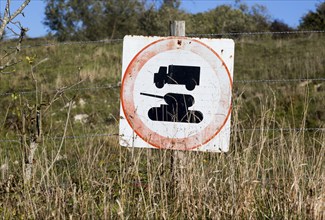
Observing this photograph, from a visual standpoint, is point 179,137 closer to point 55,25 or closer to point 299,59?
point 299,59

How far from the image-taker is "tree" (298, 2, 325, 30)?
2532 centimetres

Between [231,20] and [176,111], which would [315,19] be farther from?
[176,111]

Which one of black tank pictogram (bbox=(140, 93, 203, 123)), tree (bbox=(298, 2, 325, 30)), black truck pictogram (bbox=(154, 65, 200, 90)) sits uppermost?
tree (bbox=(298, 2, 325, 30))

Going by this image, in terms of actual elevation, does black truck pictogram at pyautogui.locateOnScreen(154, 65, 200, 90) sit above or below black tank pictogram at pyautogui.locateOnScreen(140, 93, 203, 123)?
above

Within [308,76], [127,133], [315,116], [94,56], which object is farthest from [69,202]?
[94,56]

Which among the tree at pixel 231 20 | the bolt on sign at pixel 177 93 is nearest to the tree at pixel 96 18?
the tree at pixel 231 20

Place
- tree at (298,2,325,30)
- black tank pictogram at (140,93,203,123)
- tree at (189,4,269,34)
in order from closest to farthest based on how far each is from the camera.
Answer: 1. black tank pictogram at (140,93,203,123)
2. tree at (298,2,325,30)
3. tree at (189,4,269,34)

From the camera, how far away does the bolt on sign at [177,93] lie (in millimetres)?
4238

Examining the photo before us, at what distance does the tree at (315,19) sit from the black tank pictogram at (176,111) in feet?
70.5

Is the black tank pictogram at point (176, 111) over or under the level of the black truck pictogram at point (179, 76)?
under

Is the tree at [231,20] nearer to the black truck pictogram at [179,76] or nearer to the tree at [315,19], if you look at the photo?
the tree at [315,19]

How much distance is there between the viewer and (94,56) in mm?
15688

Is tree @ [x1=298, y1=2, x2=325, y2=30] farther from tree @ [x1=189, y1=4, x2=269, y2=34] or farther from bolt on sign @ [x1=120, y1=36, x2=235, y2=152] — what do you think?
bolt on sign @ [x1=120, y1=36, x2=235, y2=152]

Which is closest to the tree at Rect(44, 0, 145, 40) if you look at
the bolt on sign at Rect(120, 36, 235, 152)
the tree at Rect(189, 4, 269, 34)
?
the tree at Rect(189, 4, 269, 34)
